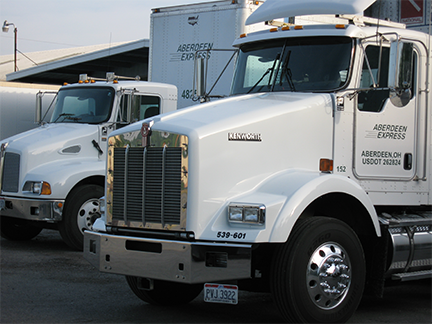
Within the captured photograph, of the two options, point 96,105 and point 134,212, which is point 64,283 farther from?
point 96,105

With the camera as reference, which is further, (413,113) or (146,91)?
(146,91)

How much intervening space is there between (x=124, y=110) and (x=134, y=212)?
17.2 ft

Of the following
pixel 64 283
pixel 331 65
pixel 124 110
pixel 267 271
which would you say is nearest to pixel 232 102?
pixel 331 65

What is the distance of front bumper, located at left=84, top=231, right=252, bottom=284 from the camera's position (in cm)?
540

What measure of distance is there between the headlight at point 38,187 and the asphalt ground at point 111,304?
141cm

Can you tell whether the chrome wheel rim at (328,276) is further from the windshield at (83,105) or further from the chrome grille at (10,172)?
the chrome grille at (10,172)

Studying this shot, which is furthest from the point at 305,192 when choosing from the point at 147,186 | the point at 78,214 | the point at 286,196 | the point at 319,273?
the point at 78,214

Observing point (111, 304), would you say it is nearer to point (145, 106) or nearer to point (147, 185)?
point (147, 185)

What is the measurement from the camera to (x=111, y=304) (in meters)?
6.91

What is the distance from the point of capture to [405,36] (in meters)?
7.05

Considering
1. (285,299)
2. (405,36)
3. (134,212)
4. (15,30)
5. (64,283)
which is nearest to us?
(285,299)

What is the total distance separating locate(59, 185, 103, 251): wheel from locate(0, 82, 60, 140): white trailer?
17.7ft

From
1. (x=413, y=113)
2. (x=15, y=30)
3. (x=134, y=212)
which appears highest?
(x=15, y=30)

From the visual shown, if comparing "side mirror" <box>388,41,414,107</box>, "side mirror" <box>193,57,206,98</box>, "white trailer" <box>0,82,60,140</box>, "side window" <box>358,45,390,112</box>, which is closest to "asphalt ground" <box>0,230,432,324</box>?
"side window" <box>358,45,390,112</box>
